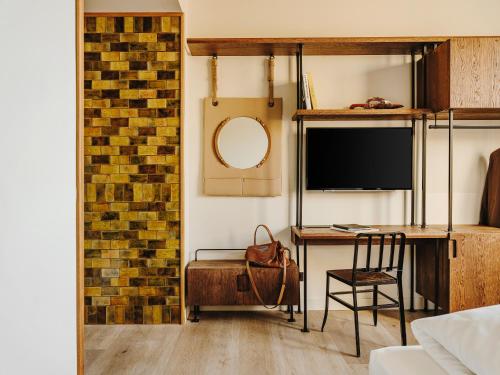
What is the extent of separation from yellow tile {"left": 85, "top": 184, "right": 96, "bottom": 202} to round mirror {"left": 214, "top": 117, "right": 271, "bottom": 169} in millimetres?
1033

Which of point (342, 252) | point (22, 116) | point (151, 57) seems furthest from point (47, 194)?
point (342, 252)

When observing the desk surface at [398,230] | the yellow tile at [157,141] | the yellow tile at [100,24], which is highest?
the yellow tile at [100,24]

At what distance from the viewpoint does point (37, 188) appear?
1095 mm

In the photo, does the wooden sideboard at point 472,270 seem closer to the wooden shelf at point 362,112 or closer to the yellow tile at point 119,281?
the wooden shelf at point 362,112

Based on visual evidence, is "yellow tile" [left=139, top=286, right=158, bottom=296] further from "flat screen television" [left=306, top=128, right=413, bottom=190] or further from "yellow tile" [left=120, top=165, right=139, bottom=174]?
"flat screen television" [left=306, top=128, right=413, bottom=190]

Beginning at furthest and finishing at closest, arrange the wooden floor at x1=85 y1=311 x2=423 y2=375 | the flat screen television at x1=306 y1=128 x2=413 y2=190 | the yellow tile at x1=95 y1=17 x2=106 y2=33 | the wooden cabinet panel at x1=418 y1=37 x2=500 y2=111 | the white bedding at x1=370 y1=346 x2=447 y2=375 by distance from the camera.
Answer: the flat screen television at x1=306 y1=128 x2=413 y2=190 < the yellow tile at x1=95 y1=17 x2=106 y2=33 < the wooden cabinet panel at x1=418 y1=37 x2=500 y2=111 < the wooden floor at x1=85 y1=311 x2=423 y2=375 < the white bedding at x1=370 y1=346 x2=447 y2=375

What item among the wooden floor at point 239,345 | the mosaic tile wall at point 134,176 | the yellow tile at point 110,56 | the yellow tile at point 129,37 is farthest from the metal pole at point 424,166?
the yellow tile at point 110,56

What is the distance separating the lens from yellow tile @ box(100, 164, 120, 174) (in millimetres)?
3129

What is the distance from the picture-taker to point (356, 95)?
11.5 ft

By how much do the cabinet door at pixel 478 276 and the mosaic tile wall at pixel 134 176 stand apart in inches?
Result: 80.0

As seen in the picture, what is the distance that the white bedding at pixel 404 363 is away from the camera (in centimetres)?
119

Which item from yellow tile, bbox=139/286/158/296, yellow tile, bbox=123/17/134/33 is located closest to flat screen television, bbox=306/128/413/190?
yellow tile, bbox=139/286/158/296

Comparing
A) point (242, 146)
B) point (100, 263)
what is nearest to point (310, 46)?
point (242, 146)

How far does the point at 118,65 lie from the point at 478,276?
305 centimetres
